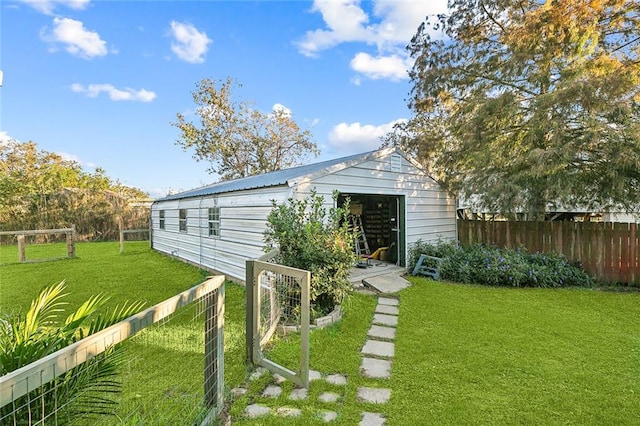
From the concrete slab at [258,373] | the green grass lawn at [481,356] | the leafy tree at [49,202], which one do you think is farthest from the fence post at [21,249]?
the concrete slab at [258,373]

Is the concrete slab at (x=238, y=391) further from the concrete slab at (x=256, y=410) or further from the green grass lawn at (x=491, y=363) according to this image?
the concrete slab at (x=256, y=410)

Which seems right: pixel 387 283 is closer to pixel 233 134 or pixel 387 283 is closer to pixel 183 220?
pixel 183 220

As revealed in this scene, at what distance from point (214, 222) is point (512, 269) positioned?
731 centimetres

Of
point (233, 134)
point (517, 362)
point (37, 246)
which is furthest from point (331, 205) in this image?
point (233, 134)

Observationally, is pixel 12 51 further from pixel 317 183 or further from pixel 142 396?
pixel 142 396

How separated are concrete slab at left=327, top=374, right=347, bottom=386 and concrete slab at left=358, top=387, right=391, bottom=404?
186mm

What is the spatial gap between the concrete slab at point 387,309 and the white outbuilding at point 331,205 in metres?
2.22

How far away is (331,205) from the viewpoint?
669 cm

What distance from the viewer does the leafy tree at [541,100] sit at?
6.56m

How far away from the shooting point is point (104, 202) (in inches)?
719

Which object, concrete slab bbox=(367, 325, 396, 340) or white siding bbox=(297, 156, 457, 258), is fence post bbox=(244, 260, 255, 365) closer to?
concrete slab bbox=(367, 325, 396, 340)

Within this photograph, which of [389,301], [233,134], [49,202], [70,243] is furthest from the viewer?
[233,134]

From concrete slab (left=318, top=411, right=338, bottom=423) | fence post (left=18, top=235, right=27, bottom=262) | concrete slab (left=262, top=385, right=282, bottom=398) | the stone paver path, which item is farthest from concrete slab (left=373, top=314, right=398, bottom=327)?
fence post (left=18, top=235, right=27, bottom=262)

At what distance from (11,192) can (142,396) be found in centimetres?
2011
